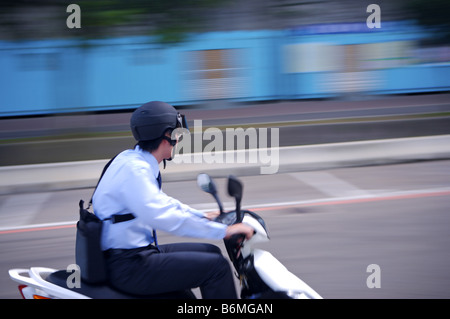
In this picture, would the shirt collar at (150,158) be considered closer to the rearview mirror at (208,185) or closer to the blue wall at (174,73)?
the rearview mirror at (208,185)

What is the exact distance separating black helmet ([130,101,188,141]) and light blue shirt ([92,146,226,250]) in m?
0.13

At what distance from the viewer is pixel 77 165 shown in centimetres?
841

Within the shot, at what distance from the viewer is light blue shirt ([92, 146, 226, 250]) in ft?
8.53

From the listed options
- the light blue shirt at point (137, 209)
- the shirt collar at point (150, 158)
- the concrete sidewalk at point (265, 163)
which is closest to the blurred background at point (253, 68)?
the concrete sidewalk at point (265, 163)

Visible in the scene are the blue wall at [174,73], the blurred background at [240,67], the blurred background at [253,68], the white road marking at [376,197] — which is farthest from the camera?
the blue wall at [174,73]

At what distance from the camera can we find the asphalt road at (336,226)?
4625mm

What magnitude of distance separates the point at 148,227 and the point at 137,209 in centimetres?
18

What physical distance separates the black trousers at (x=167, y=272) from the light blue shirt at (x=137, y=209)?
0.07 meters

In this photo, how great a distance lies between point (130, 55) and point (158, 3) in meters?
6.23

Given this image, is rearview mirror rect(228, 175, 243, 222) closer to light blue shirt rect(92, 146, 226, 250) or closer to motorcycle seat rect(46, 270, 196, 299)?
light blue shirt rect(92, 146, 226, 250)

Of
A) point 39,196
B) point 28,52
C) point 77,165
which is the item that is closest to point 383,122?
point 77,165

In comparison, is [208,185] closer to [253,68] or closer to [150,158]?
[150,158]

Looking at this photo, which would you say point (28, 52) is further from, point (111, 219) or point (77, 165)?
point (111, 219)

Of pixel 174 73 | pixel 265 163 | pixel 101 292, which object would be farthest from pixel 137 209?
pixel 174 73
